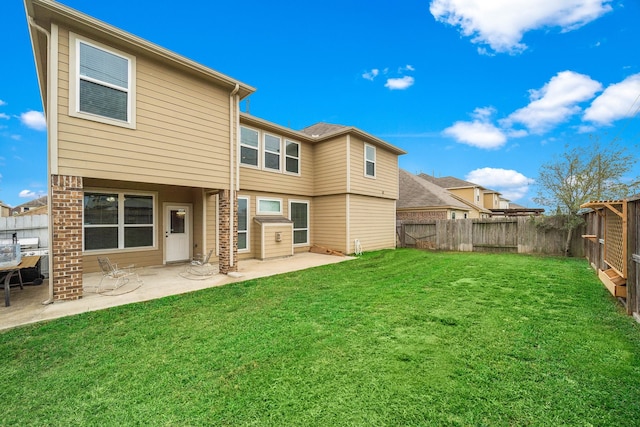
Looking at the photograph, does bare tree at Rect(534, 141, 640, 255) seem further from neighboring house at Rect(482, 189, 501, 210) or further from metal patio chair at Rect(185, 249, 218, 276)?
neighboring house at Rect(482, 189, 501, 210)

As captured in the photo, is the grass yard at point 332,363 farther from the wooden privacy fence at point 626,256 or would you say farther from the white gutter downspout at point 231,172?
the white gutter downspout at point 231,172

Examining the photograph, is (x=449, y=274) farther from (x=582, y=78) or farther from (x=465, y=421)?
(x=582, y=78)

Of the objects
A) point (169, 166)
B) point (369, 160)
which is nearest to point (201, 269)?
point (169, 166)

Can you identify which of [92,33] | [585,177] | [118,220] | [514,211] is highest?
[92,33]

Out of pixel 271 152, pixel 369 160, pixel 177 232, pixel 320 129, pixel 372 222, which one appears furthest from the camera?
pixel 320 129

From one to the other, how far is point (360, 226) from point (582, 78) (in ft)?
41.3

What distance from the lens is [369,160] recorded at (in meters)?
12.2

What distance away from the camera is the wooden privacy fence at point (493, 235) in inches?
432

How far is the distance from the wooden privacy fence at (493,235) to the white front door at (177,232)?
10502 mm

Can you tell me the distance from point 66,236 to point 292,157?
789cm

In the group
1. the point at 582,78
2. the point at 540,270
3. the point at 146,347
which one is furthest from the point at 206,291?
the point at 582,78

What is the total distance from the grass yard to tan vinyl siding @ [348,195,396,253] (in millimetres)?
6329

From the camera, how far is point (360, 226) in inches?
463

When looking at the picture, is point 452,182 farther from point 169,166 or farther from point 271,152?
point 169,166
